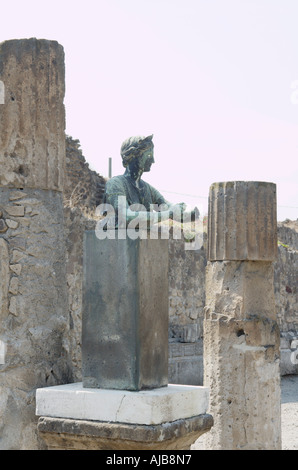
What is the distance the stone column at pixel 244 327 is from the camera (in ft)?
A: 21.8

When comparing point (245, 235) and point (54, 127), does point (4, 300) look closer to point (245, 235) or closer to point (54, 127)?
point (54, 127)

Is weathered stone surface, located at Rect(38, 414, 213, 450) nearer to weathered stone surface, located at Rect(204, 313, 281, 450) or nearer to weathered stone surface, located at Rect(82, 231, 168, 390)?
weathered stone surface, located at Rect(82, 231, 168, 390)

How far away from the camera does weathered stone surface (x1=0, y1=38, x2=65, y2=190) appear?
4.66 metres

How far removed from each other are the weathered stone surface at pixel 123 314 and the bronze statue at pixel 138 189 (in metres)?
0.29

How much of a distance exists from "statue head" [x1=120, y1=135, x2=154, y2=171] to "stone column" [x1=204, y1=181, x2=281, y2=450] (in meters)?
2.28

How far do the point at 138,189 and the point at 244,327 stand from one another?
2.55 meters

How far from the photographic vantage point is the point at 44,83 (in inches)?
188

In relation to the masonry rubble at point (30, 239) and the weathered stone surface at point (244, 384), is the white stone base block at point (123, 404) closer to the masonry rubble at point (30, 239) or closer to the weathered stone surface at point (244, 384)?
the masonry rubble at point (30, 239)

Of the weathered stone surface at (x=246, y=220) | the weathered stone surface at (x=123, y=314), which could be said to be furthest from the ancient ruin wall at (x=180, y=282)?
the weathered stone surface at (x=123, y=314)

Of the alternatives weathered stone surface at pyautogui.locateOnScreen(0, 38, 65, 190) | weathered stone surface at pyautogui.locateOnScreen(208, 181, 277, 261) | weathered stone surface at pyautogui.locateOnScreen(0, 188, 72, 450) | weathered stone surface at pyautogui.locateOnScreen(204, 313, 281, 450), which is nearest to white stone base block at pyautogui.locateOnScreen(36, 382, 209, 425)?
weathered stone surface at pyautogui.locateOnScreen(0, 188, 72, 450)

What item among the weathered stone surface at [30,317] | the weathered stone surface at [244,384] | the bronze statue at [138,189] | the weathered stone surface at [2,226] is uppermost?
the bronze statue at [138,189]

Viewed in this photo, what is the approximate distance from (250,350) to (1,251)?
3.00 m

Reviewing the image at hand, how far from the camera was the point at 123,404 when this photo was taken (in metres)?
3.91
